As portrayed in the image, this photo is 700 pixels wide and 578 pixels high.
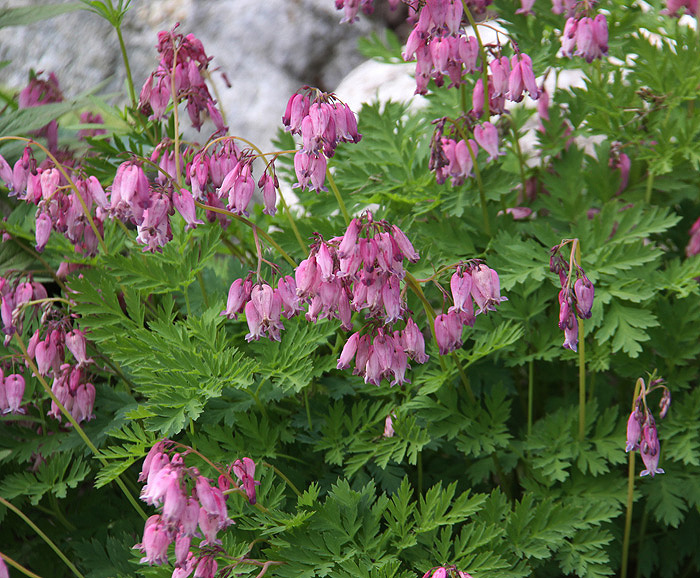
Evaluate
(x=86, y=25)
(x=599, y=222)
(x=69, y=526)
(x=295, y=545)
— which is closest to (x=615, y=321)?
(x=599, y=222)

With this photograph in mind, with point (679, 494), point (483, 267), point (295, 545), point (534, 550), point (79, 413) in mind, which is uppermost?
point (483, 267)

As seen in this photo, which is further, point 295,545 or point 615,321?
point 615,321

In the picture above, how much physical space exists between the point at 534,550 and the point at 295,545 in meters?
0.86

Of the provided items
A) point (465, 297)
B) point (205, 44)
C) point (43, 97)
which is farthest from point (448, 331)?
point (205, 44)

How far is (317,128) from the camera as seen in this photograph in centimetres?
231

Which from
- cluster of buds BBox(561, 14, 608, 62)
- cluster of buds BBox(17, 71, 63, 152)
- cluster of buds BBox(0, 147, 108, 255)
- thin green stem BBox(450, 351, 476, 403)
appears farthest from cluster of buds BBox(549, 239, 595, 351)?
cluster of buds BBox(17, 71, 63, 152)

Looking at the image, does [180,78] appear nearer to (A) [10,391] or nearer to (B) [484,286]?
(A) [10,391]

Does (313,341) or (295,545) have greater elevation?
(313,341)

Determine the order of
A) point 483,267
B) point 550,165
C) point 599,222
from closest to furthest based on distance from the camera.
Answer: point 483,267, point 599,222, point 550,165

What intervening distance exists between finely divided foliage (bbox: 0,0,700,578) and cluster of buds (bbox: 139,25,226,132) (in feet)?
0.04

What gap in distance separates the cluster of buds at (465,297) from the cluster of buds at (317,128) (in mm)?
577

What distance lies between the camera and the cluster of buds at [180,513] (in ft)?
6.34

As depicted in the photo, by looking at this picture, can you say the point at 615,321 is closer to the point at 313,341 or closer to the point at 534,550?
the point at 534,550

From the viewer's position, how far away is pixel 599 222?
127 inches
